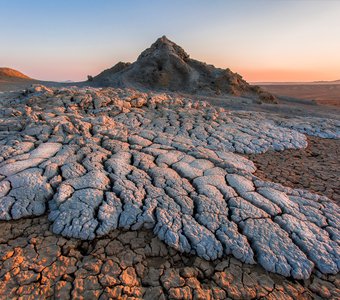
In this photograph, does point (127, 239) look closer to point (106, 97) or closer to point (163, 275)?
point (163, 275)

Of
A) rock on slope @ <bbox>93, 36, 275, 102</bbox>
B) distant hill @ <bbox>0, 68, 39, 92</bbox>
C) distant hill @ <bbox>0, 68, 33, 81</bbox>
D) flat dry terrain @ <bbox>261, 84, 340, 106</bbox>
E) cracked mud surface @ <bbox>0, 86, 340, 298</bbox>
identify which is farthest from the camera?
distant hill @ <bbox>0, 68, 33, 81</bbox>

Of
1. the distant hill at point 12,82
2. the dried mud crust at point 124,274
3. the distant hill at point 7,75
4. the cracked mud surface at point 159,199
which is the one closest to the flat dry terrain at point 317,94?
the cracked mud surface at point 159,199

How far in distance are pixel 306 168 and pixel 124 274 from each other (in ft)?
9.26

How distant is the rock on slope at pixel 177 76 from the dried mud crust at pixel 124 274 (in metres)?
10.4

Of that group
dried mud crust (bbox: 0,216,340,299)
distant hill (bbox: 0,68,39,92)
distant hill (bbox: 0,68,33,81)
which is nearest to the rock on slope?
distant hill (bbox: 0,68,39,92)

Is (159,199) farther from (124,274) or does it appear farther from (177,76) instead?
(177,76)

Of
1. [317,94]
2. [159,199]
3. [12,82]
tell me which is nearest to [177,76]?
[159,199]

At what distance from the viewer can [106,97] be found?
17.6 ft

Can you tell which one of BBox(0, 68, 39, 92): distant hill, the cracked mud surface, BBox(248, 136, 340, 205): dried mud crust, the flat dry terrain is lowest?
the flat dry terrain

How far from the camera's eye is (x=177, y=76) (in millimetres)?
12617

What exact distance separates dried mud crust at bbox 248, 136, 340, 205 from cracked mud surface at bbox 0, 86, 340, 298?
Result: 0.73 ft

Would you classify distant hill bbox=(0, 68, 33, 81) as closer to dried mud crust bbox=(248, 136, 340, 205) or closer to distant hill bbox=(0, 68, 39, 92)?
distant hill bbox=(0, 68, 39, 92)

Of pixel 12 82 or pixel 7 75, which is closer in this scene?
pixel 12 82

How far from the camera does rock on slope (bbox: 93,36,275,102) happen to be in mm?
12297
